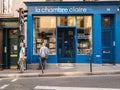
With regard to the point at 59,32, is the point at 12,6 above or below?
above

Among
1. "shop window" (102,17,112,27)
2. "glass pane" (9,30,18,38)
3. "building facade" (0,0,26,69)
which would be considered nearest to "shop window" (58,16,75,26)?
"shop window" (102,17,112,27)

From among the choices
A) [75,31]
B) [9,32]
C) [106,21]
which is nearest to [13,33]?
[9,32]

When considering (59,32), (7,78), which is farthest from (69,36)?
(7,78)

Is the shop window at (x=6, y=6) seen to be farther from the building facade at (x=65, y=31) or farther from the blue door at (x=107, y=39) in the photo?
the blue door at (x=107, y=39)

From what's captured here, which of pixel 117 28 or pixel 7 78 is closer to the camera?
pixel 7 78

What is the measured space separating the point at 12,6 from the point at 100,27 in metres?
5.94

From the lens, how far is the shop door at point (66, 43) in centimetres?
2727

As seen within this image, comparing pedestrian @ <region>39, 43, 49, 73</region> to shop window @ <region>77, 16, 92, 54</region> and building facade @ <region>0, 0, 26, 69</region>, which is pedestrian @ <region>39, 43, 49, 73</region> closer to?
building facade @ <region>0, 0, 26, 69</region>

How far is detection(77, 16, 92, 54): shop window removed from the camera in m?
27.0

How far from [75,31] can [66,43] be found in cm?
107

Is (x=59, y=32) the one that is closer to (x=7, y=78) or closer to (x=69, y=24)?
(x=69, y=24)

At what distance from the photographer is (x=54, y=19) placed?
2692cm

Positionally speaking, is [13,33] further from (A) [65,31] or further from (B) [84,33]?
(B) [84,33]

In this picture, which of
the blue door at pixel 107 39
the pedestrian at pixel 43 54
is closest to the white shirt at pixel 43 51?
the pedestrian at pixel 43 54
